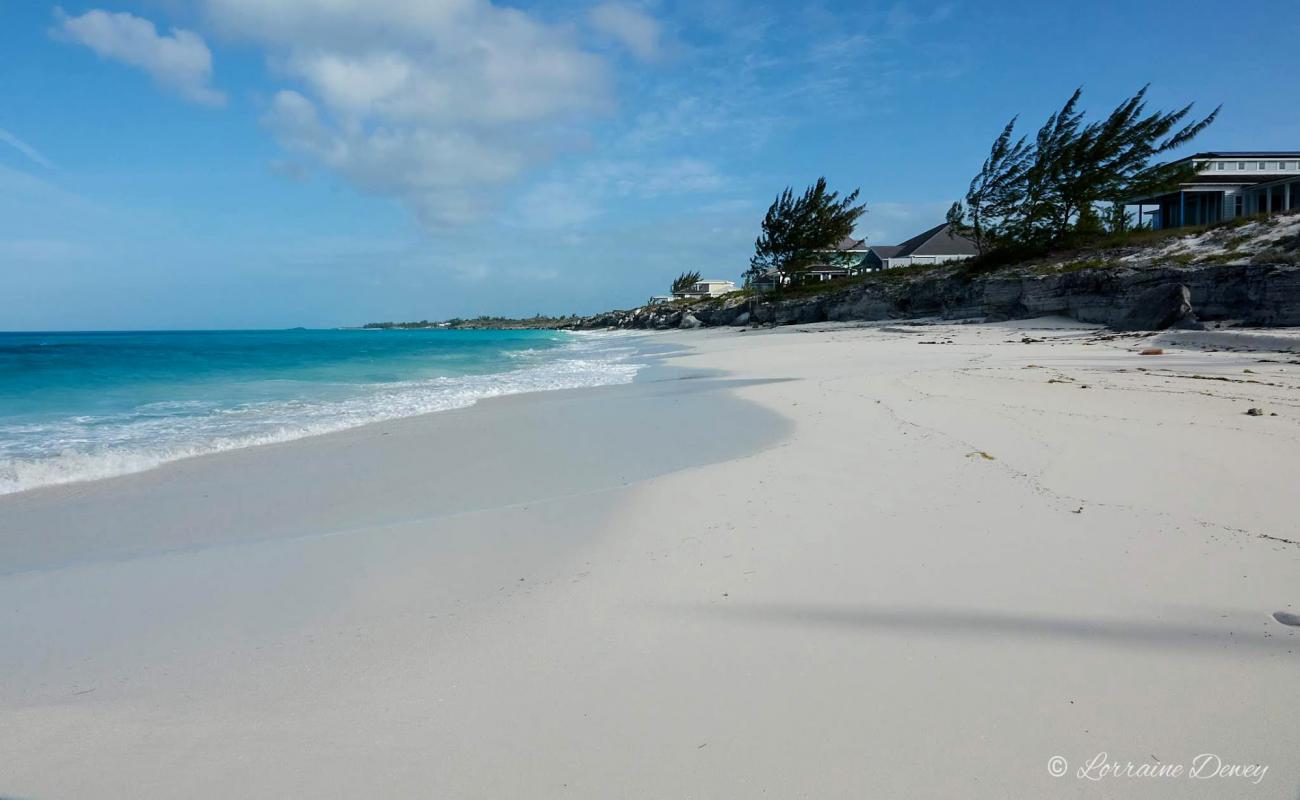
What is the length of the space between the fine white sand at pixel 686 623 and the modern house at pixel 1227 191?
30550mm

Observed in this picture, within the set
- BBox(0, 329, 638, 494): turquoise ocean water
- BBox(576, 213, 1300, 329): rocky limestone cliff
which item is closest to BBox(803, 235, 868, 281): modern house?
BBox(576, 213, 1300, 329): rocky limestone cliff

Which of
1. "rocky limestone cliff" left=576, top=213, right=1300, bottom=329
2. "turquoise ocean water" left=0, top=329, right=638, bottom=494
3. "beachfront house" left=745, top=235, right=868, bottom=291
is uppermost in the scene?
"beachfront house" left=745, top=235, right=868, bottom=291

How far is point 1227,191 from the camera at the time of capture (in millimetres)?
29250

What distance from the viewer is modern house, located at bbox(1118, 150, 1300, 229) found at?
91.0 feet

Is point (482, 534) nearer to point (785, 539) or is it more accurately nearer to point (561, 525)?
point (561, 525)

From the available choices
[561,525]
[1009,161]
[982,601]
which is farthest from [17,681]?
[1009,161]

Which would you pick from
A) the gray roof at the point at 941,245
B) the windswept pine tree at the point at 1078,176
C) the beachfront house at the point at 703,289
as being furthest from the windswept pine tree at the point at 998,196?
the beachfront house at the point at 703,289

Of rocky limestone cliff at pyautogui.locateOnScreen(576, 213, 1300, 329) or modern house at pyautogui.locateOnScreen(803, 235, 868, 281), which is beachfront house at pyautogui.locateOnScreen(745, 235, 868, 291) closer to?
modern house at pyautogui.locateOnScreen(803, 235, 868, 281)

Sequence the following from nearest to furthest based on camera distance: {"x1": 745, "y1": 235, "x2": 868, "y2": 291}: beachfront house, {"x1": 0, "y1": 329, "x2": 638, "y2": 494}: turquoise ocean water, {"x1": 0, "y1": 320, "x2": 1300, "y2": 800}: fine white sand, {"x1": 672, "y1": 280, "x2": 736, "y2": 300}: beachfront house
Result: {"x1": 0, "y1": 320, "x2": 1300, "y2": 800}: fine white sand, {"x1": 0, "y1": 329, "x2": 638, "y2": 494}: turquoise ocean water, {"x1": 745, "y1": 235, "x2": 868, "y2": 291}: beachfront house, {"x1": 672, "y1": 280, "x2": 736, "y2": 300}: beachfront house

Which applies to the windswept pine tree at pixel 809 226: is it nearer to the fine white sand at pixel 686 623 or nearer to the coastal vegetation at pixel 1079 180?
the coastal vegetation at pixel 1079 180

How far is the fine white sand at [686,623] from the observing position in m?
1.76

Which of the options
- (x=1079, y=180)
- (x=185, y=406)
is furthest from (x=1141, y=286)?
(x=185, y=406)

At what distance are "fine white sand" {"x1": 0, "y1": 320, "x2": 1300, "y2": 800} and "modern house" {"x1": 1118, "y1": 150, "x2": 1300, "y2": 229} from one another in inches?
1203

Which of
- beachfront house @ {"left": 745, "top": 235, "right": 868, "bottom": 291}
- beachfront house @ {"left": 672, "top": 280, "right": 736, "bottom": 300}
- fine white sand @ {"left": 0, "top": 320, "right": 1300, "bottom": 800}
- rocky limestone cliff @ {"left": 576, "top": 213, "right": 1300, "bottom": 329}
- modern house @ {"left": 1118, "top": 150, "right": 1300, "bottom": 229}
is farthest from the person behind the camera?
beachfront house @ {"left": 672, "top": 280, "right": 736, "bottom": 300}
